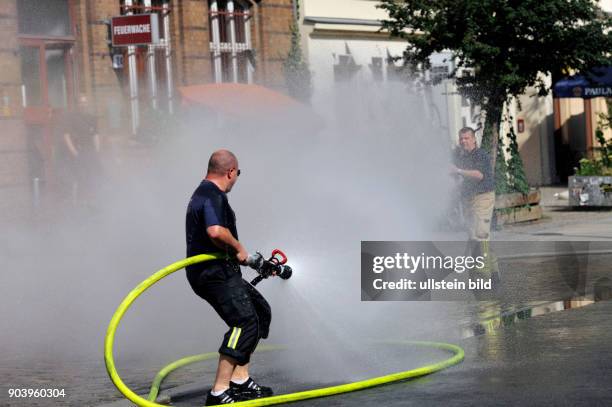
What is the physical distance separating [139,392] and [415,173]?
41.7 feet

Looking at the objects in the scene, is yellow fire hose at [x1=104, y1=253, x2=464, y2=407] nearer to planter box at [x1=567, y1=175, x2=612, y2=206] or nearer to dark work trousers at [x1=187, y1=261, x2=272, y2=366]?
dark work trousers at [x1=187, y1=261, x2=272, y2=366]

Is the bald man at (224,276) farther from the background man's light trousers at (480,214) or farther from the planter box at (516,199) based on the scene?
the planter box at (516,199)

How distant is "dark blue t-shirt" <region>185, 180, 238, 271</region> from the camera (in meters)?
8.08

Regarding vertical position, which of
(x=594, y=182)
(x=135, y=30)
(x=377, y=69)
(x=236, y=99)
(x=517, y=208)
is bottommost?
(x=517, y=208)

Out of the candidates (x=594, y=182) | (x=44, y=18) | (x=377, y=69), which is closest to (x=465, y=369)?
(x=44, y=18)

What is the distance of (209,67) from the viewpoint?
24844 mm

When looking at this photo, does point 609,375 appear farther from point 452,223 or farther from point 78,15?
point 78,15

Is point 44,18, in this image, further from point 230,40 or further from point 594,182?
point 594,182

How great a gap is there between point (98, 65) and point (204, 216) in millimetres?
15025

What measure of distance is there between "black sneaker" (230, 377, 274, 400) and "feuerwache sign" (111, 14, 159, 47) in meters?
13.4

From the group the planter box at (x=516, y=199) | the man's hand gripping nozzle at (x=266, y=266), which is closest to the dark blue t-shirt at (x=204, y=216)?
the man's hand gripping nozzle at (x=266, y=266)

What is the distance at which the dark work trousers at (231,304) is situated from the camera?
26.6 feet

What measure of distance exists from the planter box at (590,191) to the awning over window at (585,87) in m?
2.61

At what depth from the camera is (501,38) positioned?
2183cm
